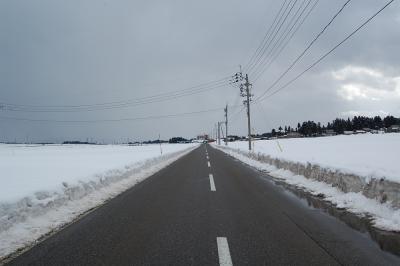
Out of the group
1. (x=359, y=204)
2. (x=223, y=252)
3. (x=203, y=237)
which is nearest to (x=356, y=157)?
(x=359, y=204)

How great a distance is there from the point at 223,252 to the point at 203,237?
39.8 inches

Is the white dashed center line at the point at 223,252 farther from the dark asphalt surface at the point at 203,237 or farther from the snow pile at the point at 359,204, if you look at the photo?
the snow pile at the point at 359,204

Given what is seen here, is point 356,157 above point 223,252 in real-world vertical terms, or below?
above

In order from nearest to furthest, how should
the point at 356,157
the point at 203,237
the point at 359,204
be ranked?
the point at 203,237
the point at 359,204
the point at 356,157

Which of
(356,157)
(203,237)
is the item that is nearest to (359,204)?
(203,237)

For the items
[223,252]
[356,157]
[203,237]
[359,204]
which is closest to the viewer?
[223,252]

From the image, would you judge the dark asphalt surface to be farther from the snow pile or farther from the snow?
the snow

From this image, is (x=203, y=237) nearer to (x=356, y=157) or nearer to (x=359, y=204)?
(x=359, y=204)

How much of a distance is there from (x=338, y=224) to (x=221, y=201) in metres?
3.81

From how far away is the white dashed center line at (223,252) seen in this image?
5.13 m

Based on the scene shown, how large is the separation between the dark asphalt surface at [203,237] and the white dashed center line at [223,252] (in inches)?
3.3

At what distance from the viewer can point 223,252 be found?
5625 mm

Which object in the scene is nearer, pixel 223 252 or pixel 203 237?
pixel 223 252

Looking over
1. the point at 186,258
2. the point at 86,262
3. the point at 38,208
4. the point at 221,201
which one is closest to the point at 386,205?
the point at 221,201
